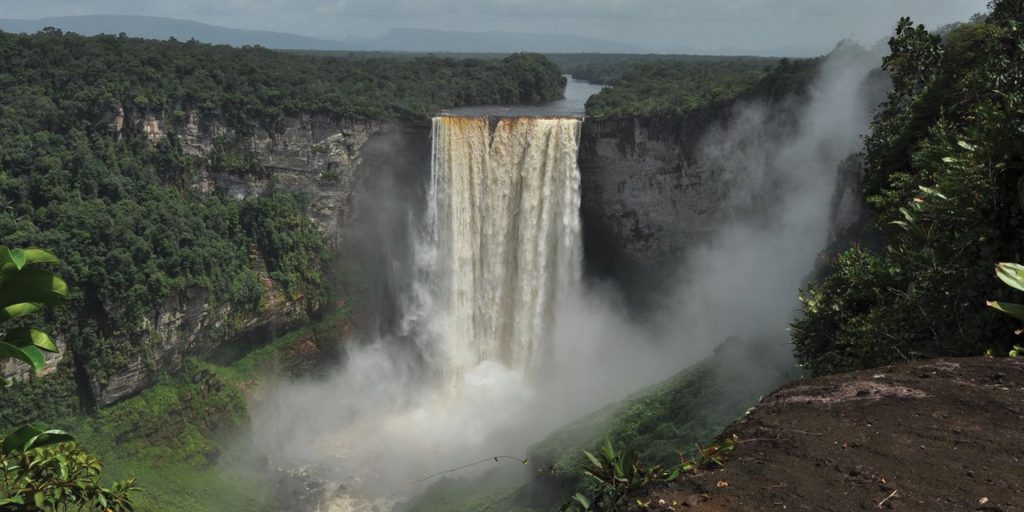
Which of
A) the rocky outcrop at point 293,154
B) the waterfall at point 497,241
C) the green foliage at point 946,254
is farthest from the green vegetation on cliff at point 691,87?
the green foliage at point 946,254

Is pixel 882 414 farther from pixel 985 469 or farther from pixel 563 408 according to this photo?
pixel 563 408

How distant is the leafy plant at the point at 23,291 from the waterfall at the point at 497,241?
983 inches

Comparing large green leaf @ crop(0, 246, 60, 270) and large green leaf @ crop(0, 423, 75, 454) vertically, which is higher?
large green leaf @ crop(0, 246, 60, 270)

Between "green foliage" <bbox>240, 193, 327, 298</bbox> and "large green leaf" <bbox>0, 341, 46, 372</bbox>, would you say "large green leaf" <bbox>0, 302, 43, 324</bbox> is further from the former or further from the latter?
"green foliage" <bbox>240, 193, 327, 298</bbox>

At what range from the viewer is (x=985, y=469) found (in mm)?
4594

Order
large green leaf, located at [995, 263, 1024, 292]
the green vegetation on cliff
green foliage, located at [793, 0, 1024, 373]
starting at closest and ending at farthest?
large green leaf, located at [995, 263, 1024, 292]
green foliage, located at [793, 0, 1024, 373]
the green vegetation on cliff

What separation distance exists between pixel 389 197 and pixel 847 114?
17868mm

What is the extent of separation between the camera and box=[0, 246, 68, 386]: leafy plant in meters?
3.03

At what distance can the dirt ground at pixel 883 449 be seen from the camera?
14.7ft

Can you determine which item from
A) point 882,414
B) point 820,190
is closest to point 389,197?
point 820,190

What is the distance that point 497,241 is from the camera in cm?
2930

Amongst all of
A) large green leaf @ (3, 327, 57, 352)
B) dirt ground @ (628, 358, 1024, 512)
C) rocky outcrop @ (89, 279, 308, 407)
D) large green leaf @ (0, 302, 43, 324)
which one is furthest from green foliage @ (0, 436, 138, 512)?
rocky outcrop @ (89, 279, 308, 407)

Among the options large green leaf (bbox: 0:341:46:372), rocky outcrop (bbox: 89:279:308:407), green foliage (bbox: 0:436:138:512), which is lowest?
rocky outcrop (bbox: 89:279:308:407)

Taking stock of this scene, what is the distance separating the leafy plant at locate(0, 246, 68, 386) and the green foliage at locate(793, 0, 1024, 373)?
25.3 feet
